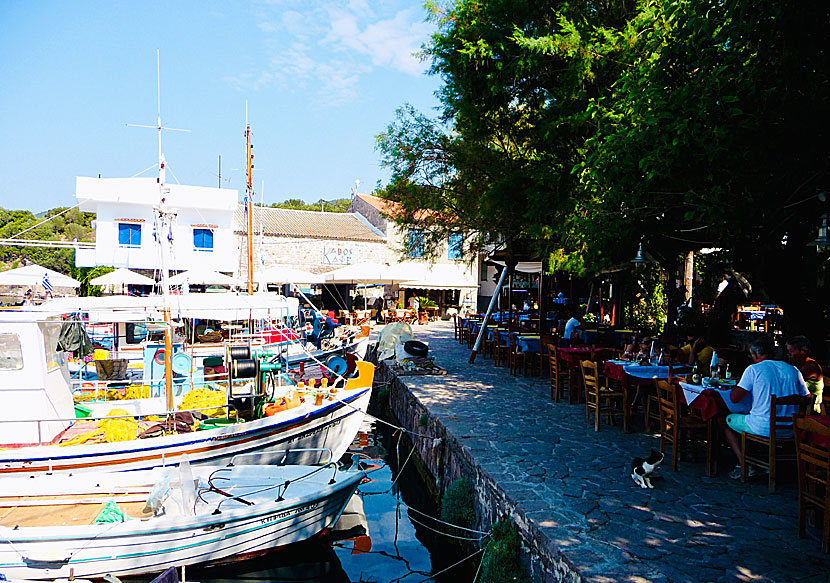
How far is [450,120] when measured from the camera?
15.5m

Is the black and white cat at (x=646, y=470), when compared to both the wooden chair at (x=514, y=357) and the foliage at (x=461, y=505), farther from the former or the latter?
the wooden chair at (x=514, y=357)

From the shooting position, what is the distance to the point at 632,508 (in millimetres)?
5234

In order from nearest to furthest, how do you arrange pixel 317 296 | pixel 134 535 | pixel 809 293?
1. pixel 134 535
2. pixel 809 293
3. pixel 317 296

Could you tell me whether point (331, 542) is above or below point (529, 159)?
below

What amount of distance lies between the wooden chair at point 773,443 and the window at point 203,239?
26.3 m

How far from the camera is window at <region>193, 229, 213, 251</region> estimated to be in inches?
1077

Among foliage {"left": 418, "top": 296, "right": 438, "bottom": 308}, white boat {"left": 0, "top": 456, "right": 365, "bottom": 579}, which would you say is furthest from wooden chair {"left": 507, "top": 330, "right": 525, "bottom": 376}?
foliage {"left": 418, "top": 296, "right": 438, "bottom": 308}

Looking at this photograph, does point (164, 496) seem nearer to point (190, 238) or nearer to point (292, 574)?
point (292, 574)

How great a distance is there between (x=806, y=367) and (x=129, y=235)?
27680 mm

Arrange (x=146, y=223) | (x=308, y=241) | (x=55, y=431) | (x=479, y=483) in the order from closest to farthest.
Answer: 1. (x=479, y=483)
2. (x=55, y=431)
3. (x=146, y=223)
4. (x=308, y=241)

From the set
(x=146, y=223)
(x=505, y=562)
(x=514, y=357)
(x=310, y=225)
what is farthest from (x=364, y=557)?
(x=310, y=225)

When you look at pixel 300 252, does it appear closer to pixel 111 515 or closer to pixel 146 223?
pixel 146 223

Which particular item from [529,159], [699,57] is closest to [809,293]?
[529,159]

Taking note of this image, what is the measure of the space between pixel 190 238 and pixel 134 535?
77.0 feet
